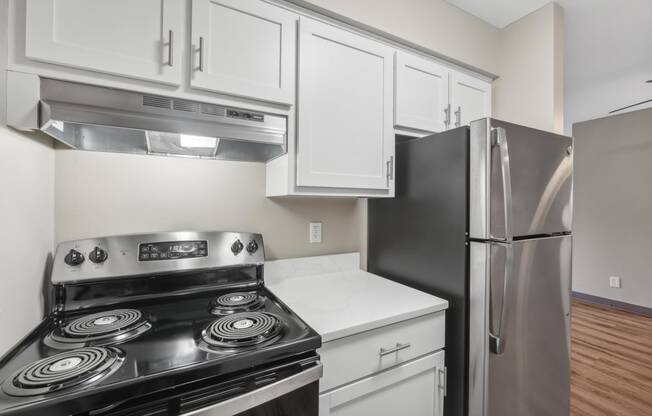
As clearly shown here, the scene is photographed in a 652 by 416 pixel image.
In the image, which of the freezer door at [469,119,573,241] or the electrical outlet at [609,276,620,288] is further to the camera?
the electrical outlet at [609,276,620,288]

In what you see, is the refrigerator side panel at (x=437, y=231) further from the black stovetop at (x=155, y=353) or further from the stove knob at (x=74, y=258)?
the stove knob at (x=74, y=258)

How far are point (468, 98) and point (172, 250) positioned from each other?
187 cm

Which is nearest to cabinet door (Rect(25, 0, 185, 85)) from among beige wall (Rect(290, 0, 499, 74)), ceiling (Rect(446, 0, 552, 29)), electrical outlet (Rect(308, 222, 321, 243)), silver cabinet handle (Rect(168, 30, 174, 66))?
silver cabinet handle (Rect(168, 30, 174, 66))

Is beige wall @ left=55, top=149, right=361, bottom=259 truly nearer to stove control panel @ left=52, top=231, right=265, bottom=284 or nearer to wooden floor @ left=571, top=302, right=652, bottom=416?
stove control panel @ left=52, top=231, right=265, bottom=284

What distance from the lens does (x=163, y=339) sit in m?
0.90

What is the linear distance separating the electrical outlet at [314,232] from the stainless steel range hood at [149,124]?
0.53m

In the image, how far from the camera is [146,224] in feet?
4.25

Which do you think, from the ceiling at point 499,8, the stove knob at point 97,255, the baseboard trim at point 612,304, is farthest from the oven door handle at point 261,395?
the baseboard trim at point 612,304

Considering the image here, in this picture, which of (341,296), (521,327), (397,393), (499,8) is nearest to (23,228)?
(341,296)

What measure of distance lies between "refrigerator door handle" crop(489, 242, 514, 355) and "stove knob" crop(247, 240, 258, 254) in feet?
3.39

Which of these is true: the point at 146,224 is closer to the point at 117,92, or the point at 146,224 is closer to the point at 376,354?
the point at 117,92

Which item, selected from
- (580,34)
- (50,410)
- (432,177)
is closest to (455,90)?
(432,177)

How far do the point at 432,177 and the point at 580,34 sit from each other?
2001mm

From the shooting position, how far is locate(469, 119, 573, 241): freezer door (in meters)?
1.20
